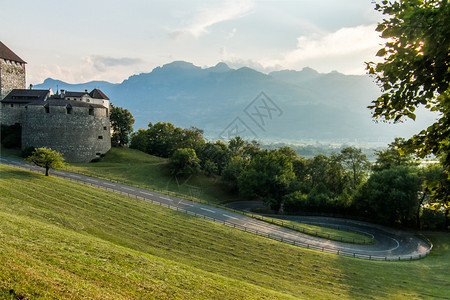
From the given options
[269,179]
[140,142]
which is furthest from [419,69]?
[140,142]

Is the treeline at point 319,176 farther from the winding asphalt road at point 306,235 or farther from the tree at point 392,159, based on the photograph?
the winding asphalt road at point 306,235

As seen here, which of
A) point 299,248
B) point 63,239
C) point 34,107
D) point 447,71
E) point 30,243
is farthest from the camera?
point 34,107

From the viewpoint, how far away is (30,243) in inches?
545

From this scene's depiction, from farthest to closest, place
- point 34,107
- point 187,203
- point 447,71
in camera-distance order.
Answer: point 34,107
point 187,203
point 447,71

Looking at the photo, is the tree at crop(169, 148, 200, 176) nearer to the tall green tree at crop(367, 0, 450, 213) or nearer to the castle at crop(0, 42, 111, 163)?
the castle at crop(0, 42, 111, 163)

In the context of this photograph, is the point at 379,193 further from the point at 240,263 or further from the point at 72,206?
the point at 72,206

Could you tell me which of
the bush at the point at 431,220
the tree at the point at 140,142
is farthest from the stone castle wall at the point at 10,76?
the bush at the point at 431,220

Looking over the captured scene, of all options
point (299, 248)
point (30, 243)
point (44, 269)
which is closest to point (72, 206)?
point (30, 243)

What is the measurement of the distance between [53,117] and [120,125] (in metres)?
19.7

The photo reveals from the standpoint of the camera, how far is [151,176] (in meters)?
60.7

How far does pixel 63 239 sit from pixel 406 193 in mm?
45968

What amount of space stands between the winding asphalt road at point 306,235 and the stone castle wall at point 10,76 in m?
27.7

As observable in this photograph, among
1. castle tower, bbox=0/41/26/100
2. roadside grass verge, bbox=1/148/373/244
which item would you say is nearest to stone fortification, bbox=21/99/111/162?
roadside grass verge, bbox=1/148/373/244

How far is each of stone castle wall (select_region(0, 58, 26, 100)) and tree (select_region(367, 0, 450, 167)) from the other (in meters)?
79.6
